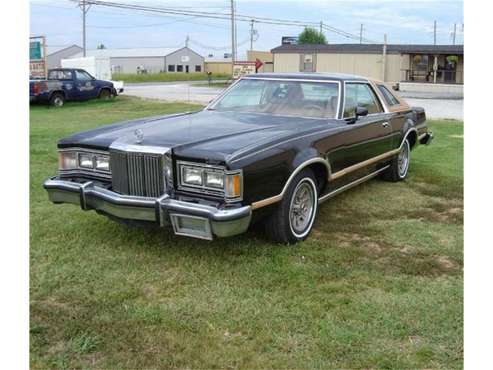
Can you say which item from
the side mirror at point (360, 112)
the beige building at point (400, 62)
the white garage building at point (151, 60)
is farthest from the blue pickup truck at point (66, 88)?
the white garage building at point (151, 60)

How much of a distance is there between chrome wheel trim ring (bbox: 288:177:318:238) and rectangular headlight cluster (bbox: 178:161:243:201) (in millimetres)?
750

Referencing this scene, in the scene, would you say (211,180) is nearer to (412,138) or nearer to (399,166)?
(399,166)

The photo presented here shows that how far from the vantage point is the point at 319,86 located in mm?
5516

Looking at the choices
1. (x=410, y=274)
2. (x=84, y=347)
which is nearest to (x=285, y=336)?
(x=84, y=347)

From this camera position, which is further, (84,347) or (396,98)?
(396,98)

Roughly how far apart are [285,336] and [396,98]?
4.59 m

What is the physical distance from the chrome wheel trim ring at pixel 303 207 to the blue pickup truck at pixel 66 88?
1623cm

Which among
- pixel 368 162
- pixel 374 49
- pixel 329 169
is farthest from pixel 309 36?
pixel 329 169

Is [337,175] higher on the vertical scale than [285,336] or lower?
higher

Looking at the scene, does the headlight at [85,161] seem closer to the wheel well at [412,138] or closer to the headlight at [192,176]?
the headlight at [192,176]

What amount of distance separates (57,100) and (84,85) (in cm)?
166

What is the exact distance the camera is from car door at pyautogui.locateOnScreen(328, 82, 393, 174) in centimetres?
513

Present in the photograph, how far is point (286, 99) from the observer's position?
547 cm

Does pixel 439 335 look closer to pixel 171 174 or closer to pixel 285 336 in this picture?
pixel 285 336
